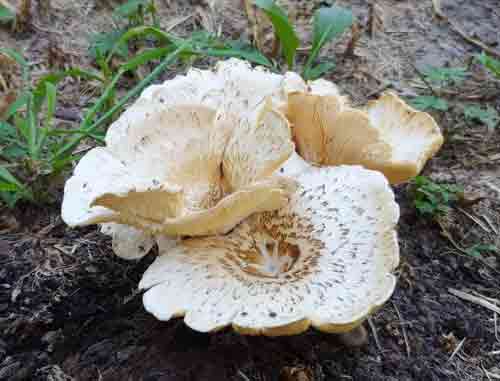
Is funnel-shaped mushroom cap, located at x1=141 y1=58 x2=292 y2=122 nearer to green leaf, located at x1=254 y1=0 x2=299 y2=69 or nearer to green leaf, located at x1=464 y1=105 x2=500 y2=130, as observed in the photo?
green leaf, located at x1=254 y1=0 x2=299 y2=69

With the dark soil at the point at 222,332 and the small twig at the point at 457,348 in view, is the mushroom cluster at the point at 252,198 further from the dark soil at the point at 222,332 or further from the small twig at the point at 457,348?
the small twig at the point at 457,348

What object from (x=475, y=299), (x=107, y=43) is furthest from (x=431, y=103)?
(x=107, y=43)

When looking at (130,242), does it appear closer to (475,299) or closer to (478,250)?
(475,299)

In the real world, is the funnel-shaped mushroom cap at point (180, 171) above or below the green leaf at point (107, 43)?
above

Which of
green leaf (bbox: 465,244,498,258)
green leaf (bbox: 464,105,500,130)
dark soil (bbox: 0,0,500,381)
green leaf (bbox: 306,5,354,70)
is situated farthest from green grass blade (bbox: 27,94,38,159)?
green leaf (bbox: 464,105,500,130)

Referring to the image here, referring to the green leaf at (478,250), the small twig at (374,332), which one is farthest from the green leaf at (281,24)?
the small twig at (374,332)

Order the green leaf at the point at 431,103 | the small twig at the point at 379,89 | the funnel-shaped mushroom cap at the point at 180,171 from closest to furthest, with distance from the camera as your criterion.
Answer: the funnel-shaped mushroom cap at the point at 180,171 → the green leaf at the point at 431,103 → the small twig at the point at 379,89

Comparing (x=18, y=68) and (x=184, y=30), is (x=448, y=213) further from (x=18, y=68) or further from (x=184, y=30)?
(x=18, y=68)
